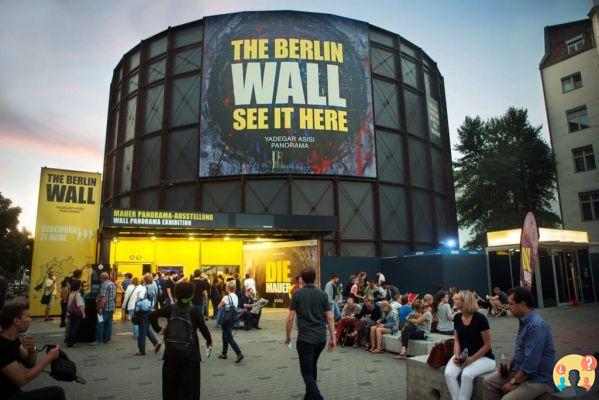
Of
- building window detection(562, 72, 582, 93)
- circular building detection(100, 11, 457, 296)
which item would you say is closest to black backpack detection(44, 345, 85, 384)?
circular building detection(100, 11, 457, 296)

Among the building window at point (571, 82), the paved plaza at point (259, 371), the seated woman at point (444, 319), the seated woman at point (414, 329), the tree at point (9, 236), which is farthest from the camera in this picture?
the tree at point (9, 236)

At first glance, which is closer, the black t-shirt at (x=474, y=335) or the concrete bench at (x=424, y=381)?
the black t-shirt at (x=474, y=335)

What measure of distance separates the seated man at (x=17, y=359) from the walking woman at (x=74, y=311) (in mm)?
8162

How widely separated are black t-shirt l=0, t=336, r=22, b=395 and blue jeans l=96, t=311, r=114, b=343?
8980mm

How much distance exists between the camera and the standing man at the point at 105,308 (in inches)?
466

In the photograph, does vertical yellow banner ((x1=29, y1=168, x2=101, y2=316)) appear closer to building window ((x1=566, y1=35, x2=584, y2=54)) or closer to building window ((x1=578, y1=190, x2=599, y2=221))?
building window ((x1=578, y1=190, x2=599, y2=221))

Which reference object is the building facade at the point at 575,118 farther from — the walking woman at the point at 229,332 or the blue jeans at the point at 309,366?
the blue jeans at the point at 309,366

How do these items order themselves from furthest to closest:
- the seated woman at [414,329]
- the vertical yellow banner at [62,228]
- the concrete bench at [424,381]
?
the vertical yellow banner at [62,228] → the seated woman at [414,329] → the concrete bench at [424,381]

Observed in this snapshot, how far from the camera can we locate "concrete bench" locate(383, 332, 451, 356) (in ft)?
30.7

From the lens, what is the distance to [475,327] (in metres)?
5.31

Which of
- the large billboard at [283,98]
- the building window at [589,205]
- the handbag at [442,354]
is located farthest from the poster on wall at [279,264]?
the building window at [589,205]

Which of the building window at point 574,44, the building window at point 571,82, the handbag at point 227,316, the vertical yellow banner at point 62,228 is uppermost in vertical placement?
the building window at point 574,44

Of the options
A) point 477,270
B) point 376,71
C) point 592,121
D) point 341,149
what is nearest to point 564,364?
point 477,270

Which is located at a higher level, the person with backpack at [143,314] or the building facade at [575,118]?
the building facade at [575,118]
